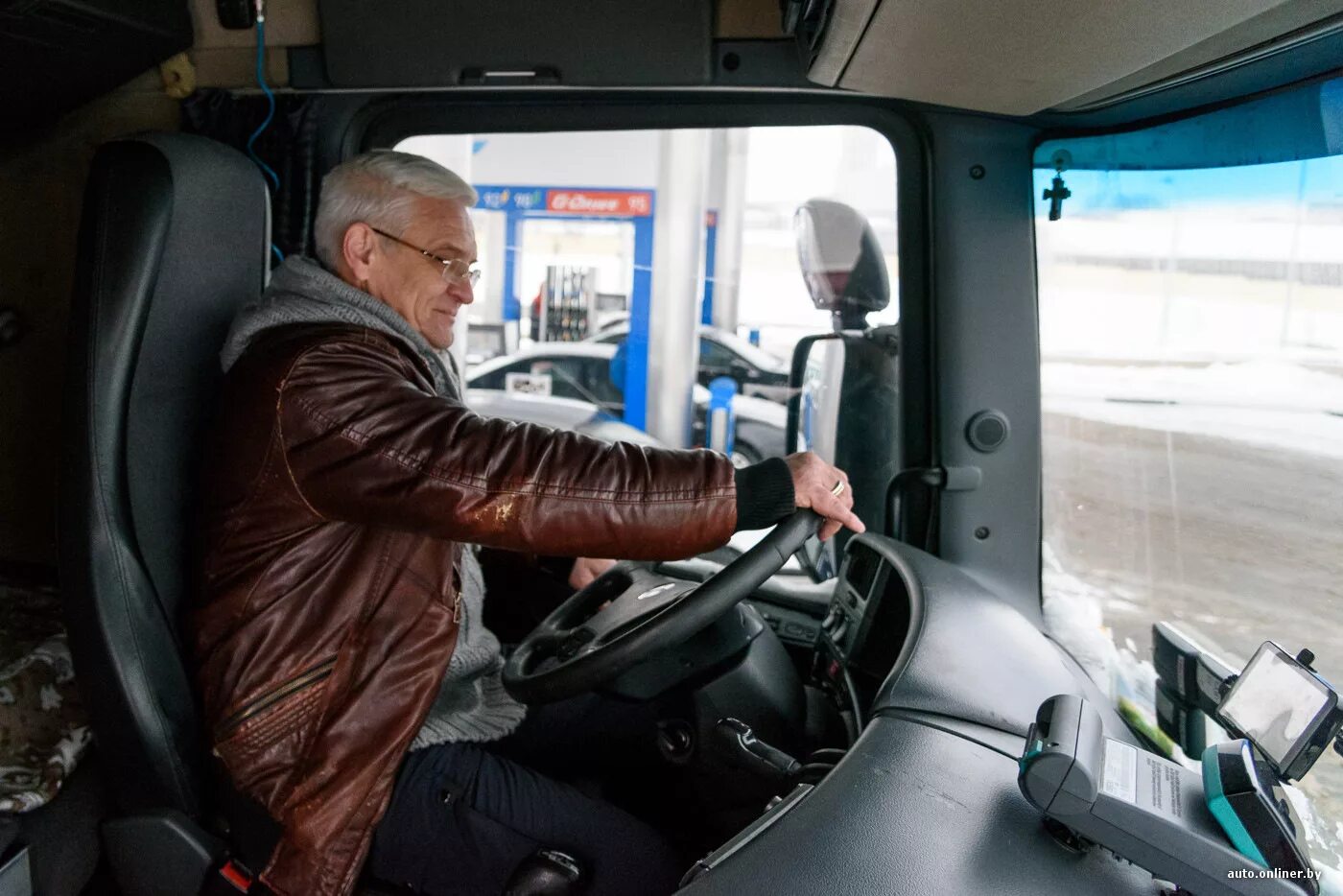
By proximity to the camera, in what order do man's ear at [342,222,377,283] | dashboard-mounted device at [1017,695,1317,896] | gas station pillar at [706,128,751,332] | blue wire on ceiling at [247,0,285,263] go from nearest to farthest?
1. dashboard-mounted device at [1017,695,1317,896]
2. man's ear at [342,222,377,283]
3. blue wire on ceiling at [247,0,285,263]
4. gas station pillar at [706,128,751,332]

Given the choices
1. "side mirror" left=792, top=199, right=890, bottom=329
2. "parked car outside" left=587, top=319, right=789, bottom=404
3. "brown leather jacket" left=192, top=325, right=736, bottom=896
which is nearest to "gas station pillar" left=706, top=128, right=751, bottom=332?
"parked car outside" left=587, top=319, right=789, bottom=404

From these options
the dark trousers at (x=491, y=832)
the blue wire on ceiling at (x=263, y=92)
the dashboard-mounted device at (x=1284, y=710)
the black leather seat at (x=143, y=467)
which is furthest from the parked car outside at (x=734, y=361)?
the dashboard-mounted device at (x=1284, y=710)

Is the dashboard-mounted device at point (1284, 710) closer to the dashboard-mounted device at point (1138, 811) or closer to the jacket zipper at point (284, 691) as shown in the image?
the dashboard-mounted device at point (1138, 811)

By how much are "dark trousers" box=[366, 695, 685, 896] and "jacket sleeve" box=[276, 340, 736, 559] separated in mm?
404

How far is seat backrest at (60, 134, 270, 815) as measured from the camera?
54.8 inches

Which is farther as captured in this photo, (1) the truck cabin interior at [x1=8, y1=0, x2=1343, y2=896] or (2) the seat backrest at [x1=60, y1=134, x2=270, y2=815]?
(2) the seat backrest at [x1=60, y1=134, x2=270, y2=815]

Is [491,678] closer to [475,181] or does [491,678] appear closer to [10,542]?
[10,542]

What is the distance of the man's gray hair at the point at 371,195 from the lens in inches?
62.0

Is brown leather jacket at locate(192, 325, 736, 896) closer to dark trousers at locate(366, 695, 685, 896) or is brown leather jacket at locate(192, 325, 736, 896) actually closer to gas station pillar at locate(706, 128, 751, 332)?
dark trousers at locate(366, 695, 685, 896)

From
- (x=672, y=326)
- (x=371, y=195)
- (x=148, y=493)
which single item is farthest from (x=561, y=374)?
(x=148, y=493)

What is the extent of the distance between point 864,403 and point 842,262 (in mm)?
315

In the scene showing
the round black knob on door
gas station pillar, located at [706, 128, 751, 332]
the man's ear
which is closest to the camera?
the man's ear

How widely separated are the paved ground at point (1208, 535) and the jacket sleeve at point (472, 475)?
29.7 inches

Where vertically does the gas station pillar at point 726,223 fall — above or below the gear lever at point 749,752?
above
